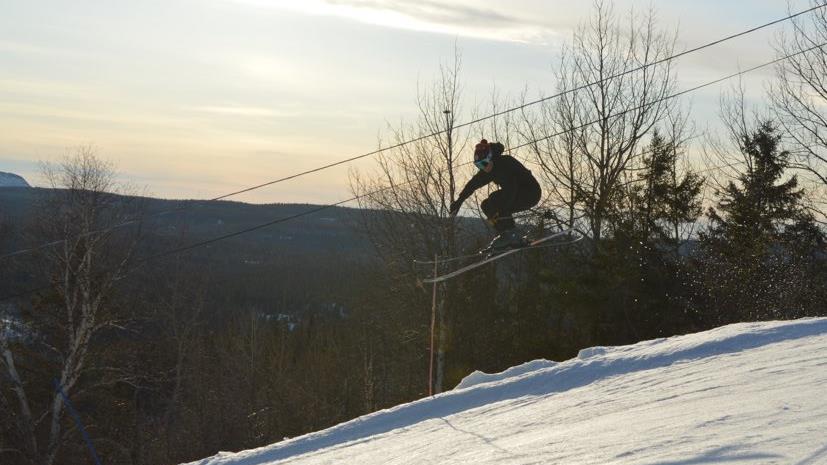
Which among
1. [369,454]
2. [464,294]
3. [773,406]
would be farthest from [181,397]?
[773,406]

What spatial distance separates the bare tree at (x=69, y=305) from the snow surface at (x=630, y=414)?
14.4 m

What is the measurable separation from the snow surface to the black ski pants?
2.09 meters

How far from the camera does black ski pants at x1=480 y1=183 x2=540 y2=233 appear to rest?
11.1 meters

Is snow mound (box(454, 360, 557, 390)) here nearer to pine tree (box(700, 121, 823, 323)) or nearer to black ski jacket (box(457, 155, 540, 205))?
black ski jacket (box(457, 155, 540, 205))

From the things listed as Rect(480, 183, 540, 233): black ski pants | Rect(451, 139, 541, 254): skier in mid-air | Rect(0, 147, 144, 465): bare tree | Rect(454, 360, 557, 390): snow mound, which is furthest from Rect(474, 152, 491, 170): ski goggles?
Rect(0, 147, 144, 465): bare tree

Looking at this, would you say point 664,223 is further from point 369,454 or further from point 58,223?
point 369,454

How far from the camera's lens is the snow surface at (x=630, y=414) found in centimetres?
570

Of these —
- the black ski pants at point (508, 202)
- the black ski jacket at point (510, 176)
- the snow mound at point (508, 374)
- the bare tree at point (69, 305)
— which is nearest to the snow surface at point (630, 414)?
the snow mound at point (508, 374)

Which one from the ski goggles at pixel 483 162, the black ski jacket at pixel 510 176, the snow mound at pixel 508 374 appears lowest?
the snow mound at pixel 508 374

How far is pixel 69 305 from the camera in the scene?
76.2 ft

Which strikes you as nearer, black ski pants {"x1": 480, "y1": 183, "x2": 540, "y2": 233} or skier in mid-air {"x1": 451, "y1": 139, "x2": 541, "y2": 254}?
skier in mid-air {"x1": 451, "y1": 139, "x2": 541, "y2": 254}

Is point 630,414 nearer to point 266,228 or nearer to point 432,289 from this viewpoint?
point 432,289

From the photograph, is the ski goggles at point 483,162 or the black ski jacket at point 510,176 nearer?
the ski goggles at point 483,162

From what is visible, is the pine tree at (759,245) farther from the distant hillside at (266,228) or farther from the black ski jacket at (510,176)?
the distant hillside at (266,228)
